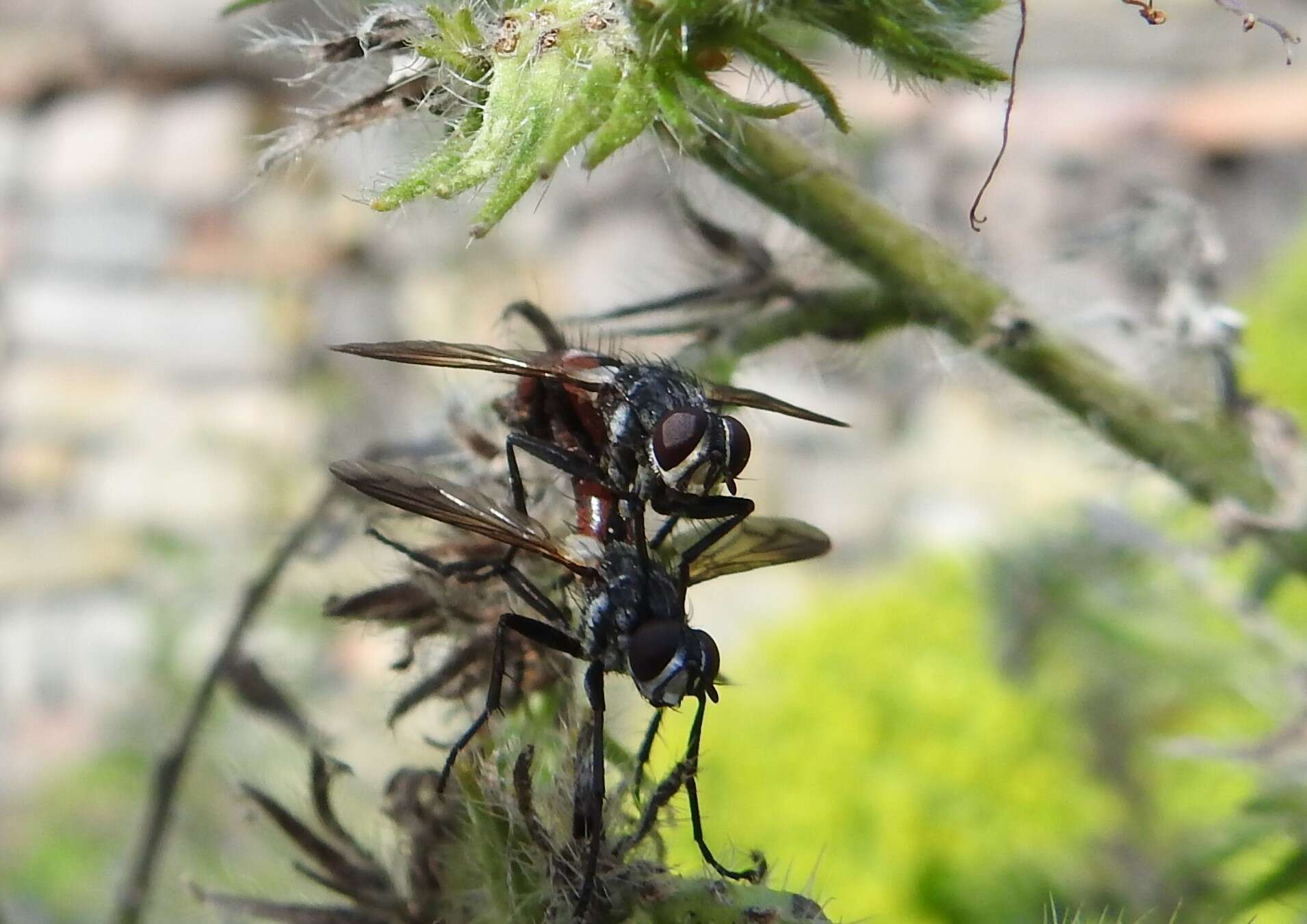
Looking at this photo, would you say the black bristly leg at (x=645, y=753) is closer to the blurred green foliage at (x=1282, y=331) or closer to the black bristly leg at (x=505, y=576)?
the black bristly leg at (x=505, y=576)

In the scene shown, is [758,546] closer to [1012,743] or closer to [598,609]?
[598,609]

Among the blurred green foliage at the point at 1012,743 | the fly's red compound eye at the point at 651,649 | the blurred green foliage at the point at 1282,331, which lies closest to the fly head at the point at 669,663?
the fly's red compound eye at the point at 651,649

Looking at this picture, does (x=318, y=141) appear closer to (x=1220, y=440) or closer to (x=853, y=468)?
(x=1220, y=440)

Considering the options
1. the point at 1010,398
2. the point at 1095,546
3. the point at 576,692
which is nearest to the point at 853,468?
the point at 1095,546

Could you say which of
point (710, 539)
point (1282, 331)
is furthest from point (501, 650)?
point (1282, 331)

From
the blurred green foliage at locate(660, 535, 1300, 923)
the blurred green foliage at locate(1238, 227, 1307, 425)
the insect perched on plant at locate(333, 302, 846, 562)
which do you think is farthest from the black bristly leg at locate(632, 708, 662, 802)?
the blurred green foliage at locate(1238, 227, 1307, 425)
